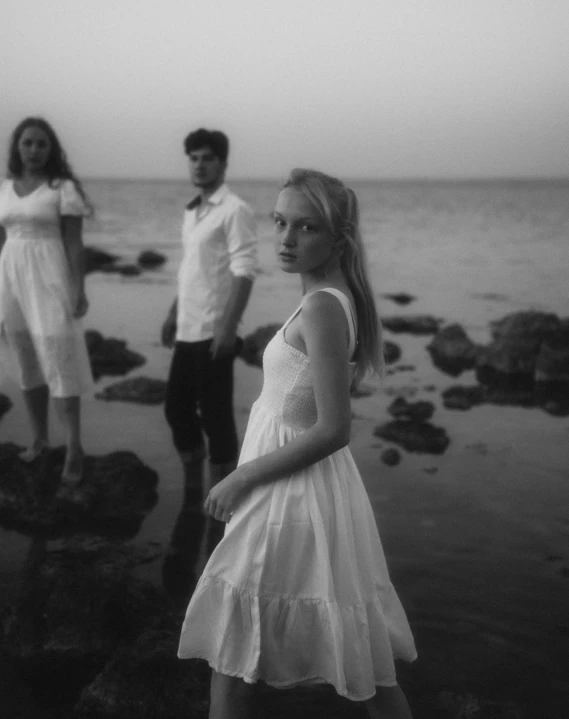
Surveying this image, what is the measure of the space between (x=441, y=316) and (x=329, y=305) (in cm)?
1256

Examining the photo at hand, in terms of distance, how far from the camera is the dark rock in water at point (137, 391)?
7.77 metres

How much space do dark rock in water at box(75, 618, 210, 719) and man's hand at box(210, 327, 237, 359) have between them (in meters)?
2.04

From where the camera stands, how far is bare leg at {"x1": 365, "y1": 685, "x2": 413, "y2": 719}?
2.46 metres

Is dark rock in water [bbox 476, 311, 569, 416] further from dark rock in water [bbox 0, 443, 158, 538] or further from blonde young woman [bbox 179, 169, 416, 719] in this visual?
blonde young woman [bbox 179, 169, 416, 719]

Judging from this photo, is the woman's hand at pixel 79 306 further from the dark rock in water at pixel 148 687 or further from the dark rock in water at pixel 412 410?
the dark rock in water at pixel 412 410

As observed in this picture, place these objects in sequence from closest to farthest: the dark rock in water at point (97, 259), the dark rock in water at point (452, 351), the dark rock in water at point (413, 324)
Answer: the dark rock in water at point (452, 351) → the dark rock in water at point (413, 324) → the dark rock in water at point (97, 259)

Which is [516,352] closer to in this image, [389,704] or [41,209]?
[41,209]

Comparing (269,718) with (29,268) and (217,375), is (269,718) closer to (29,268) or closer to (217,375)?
(217,375)

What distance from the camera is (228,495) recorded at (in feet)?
7.84

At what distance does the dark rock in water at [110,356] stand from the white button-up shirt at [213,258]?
4.06 metres

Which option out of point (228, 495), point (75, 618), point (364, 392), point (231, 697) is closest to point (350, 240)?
point (228, 495)

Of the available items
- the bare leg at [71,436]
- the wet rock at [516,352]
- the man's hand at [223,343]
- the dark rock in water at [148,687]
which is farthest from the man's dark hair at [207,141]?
the wet rock at [516,352]

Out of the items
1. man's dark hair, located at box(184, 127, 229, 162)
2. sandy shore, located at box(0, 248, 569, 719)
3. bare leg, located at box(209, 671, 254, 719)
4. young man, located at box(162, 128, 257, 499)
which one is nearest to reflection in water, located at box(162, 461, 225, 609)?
sandy shore, located at box(0, 248, 569, 719)

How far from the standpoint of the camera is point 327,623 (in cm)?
234
